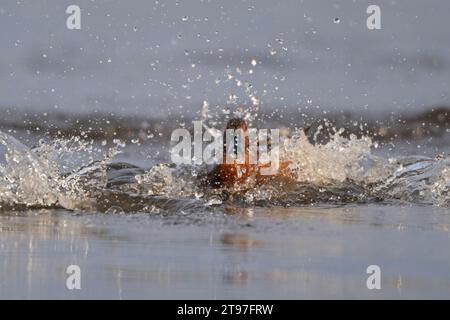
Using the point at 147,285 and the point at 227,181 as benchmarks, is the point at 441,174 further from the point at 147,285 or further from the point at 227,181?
the point at 147,285

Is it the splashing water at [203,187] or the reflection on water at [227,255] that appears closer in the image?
the reflection on water at [227,255]

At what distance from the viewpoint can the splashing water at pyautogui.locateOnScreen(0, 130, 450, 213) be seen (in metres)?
9.82

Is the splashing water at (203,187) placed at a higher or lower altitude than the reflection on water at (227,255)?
higher

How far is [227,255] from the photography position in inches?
279

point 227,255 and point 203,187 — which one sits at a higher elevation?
point 203,187

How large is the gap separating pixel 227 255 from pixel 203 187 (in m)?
3.53

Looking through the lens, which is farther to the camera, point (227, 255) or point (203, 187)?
point (203, 187)

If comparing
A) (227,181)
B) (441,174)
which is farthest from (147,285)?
(441,174)

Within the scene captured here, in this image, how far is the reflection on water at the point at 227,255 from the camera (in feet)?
20.1

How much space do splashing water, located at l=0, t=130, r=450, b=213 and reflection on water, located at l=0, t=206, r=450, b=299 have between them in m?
0.54

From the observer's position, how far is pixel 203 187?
34.8 ft

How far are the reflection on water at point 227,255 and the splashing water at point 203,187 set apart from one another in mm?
542
